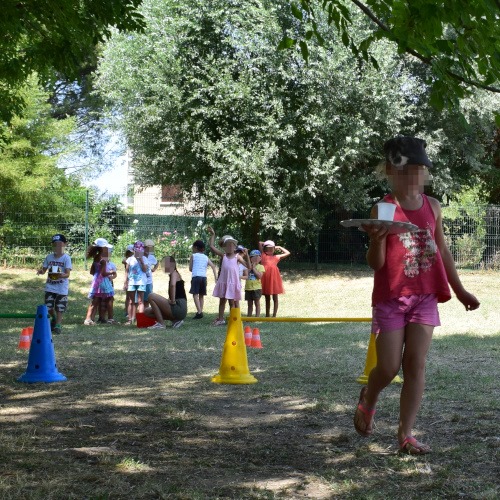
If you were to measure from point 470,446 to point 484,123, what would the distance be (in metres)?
26.5

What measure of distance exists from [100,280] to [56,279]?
7.34 feet

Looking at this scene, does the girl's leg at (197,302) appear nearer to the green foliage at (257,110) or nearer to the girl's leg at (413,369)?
the green foliage at (257,110)

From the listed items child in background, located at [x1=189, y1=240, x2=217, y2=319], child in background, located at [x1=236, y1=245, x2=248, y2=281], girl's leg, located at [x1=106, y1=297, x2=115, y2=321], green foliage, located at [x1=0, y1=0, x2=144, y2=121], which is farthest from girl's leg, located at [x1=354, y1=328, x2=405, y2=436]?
child in background, located at [x1=189, y1=240, x2=217, y2=319]

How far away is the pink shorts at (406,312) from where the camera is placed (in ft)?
16.6

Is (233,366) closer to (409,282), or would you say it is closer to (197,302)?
(409,282)

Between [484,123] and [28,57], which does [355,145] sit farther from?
[28,57]

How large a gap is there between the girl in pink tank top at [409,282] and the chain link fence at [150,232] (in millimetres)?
24229

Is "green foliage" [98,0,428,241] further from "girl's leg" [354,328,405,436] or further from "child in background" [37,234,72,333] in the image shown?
"girl's leg" [354,328,405,436]

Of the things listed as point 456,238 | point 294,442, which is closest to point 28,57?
point 294,442

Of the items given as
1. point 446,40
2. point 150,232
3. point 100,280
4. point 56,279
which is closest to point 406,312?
point 446,40

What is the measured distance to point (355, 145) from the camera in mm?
28906

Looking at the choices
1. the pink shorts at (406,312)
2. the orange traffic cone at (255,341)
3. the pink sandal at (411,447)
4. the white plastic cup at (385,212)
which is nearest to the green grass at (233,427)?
the pink sandal at (411,447)

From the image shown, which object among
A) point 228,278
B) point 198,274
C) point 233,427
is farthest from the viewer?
point 198,274

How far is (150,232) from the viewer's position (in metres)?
30.3
